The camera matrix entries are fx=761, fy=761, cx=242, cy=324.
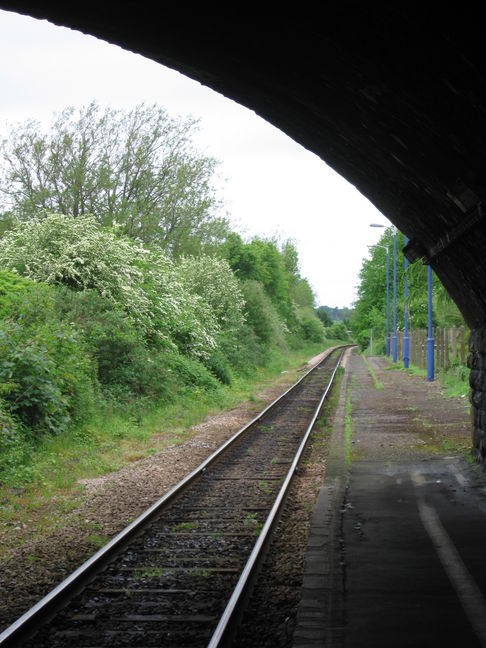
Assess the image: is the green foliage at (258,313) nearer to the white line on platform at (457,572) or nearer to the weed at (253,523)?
the weed at (253,523)

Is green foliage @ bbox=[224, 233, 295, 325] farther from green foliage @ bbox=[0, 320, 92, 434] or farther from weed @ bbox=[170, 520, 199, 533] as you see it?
weed @ bbox=[170, 520, 199, 533]

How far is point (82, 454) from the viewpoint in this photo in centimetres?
1284

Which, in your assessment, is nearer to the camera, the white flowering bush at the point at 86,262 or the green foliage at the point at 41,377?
the green foliage at the point at 41,377

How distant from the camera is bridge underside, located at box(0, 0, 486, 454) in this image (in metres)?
4.93

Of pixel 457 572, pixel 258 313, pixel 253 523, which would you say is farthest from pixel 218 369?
pixel 457 572

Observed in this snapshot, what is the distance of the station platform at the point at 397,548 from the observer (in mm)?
5195

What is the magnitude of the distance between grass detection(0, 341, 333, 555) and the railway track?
1.32 metres

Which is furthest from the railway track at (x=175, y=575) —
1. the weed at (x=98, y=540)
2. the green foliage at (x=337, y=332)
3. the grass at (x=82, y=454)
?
the green foliage at (x=337, y=332)

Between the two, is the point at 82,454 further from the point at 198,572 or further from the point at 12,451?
the point at 198,572

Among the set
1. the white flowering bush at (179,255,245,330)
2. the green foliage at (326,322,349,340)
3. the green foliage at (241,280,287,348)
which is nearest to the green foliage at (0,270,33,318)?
the white flowering bush at (179,255,245,330)

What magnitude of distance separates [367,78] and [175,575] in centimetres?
445

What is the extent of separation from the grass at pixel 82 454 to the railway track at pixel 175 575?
51.9 inches

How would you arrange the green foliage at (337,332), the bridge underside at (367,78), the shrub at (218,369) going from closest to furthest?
1. the bridge underside at (367,78)
2. the shrub at (218,369)
3. the green foliage at (337,332)

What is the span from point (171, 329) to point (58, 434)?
37.4 ft
